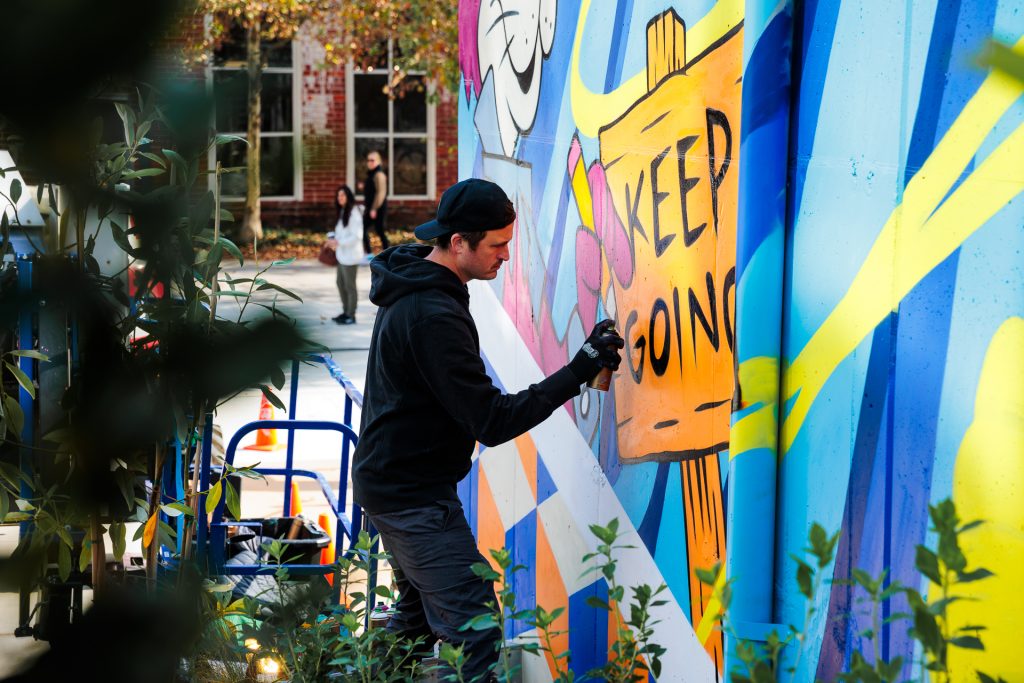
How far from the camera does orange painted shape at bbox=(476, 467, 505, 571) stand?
5098 millimetres

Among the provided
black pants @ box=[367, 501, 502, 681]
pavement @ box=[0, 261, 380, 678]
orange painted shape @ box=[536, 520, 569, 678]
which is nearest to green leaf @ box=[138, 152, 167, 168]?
pavement @ box=[0, 261, 380, 678]

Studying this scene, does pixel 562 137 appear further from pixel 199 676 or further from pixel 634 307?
pixel 199 676

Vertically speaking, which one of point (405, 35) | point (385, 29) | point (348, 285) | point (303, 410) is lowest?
point (303, 410)

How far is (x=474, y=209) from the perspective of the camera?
355 cm

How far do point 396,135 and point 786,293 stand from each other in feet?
69.0

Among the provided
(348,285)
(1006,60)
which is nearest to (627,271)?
(1006,60)

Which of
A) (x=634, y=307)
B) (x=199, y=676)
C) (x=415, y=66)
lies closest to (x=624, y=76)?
(x=634, y=307)

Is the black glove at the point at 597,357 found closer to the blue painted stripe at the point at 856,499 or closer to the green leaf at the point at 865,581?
the blue painted stripe at the point at 856,499

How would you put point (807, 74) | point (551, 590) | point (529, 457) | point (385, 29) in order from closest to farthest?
point (807, 74)
point (551, 590)
point (529, 457)
point (385, 29)

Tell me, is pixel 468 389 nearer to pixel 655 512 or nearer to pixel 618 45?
pixel 655 512

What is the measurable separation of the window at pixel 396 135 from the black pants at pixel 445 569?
1921cm

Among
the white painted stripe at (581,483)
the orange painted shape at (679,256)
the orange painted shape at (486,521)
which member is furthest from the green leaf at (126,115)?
the orange painted shape at (486,521)

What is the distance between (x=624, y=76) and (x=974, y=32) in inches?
64.9

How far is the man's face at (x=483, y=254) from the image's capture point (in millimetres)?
3615
